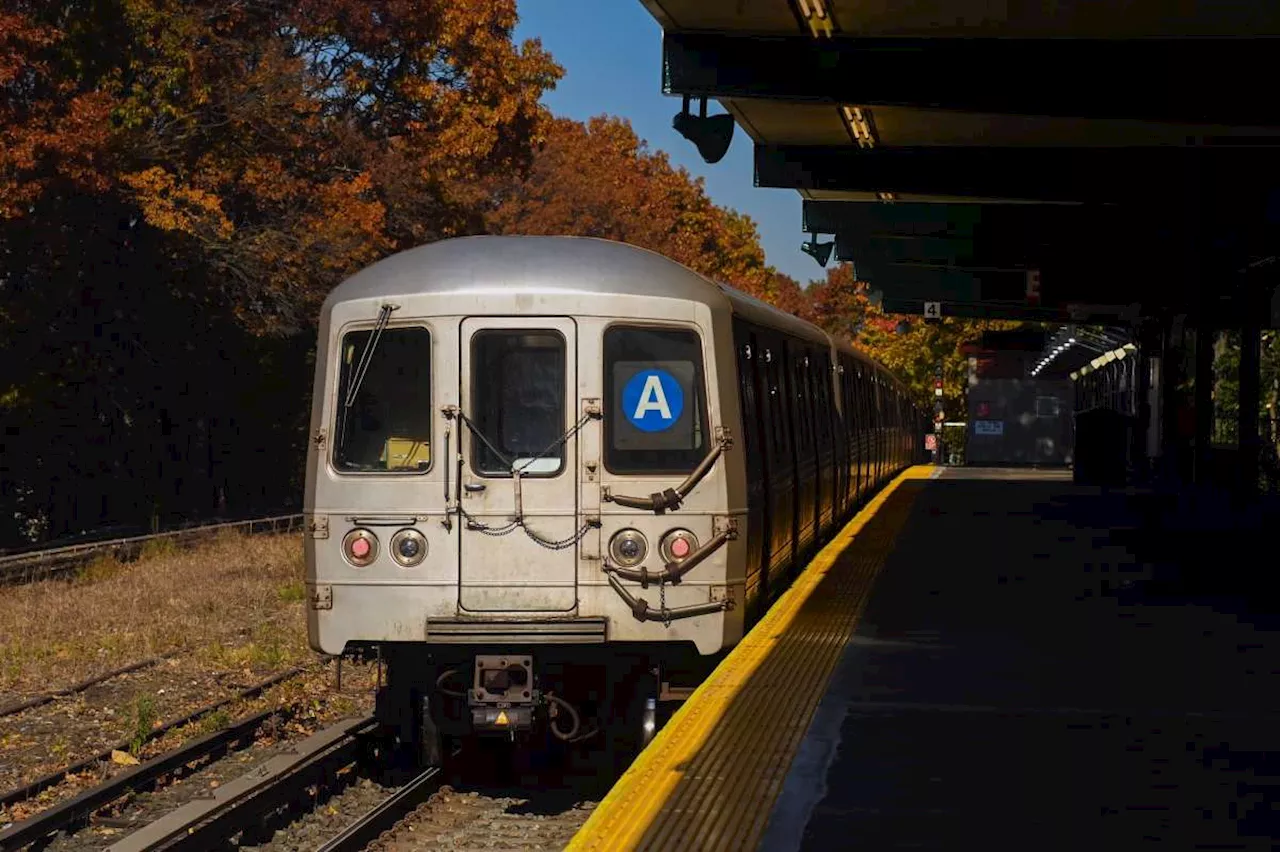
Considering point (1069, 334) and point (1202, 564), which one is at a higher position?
point (1069, 334)

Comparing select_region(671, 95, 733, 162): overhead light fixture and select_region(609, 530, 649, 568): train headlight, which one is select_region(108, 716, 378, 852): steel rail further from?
select_region(671, 95, 733, 162): overhead light fixture

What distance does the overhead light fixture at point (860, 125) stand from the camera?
20.5 m

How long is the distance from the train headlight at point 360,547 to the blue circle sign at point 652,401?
1.56 metres

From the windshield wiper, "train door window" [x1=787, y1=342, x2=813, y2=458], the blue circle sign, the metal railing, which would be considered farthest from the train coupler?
the metal railing

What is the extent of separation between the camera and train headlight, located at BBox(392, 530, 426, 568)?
10.6m

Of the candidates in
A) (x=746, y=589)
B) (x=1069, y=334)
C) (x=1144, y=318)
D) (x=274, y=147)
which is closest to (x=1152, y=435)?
(x=1144, y=318)

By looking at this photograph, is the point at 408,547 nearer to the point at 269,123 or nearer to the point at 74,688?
the point at 74,688

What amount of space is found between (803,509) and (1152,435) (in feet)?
76.5

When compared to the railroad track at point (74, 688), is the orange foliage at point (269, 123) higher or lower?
higher

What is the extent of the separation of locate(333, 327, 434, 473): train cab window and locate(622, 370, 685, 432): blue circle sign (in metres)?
1.11

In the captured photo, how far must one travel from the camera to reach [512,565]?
10.6 metres

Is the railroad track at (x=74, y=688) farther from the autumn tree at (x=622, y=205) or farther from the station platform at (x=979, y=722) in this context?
the autumn tree at (x=622, y=205)

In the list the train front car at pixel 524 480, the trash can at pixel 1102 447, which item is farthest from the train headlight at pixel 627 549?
the trash can at pixel 1102 447

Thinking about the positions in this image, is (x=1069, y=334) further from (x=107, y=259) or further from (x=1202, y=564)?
(x=1202, y=564)
